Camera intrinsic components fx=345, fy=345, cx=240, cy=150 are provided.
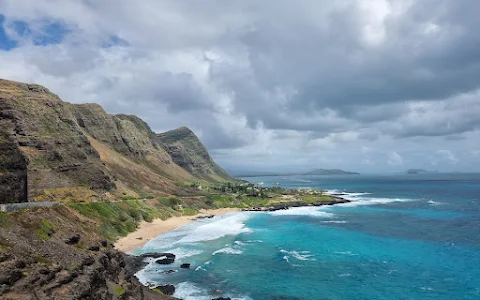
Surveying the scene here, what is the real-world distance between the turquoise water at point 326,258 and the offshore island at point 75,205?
7637mm

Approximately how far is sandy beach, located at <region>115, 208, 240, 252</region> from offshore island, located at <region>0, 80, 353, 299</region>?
0.24m

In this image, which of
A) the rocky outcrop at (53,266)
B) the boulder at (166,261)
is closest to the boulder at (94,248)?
the rocky outcrop at (53,266)

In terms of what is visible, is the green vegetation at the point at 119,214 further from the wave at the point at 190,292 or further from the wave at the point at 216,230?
the wave at the point at 190,292

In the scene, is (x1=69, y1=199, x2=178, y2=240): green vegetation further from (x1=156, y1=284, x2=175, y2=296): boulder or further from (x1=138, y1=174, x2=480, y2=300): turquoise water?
(x1=156, y1=284, x2=175, y2=296): boulder

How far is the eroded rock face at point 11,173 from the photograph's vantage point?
157ft

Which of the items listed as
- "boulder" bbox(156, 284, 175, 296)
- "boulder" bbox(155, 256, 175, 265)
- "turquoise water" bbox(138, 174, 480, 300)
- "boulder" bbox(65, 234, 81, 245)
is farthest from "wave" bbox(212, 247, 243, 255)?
"boulder" bbox(65, 234, 81, 245)

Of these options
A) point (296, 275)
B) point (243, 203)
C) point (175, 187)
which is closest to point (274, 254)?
point (296, 275)

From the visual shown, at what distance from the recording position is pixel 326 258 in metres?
68.2

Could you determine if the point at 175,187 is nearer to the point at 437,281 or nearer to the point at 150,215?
the point at 150,215

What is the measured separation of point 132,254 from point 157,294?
89.0 feet

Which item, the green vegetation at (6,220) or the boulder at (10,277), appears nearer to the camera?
the boulder at (10,277)

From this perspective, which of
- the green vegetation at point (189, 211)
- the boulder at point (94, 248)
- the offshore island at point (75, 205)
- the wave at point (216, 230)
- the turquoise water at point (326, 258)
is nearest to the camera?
the offshore island at point (75, 205)

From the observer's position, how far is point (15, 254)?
29781 mm

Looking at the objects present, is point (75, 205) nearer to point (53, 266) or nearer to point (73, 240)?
point (73, 240)
